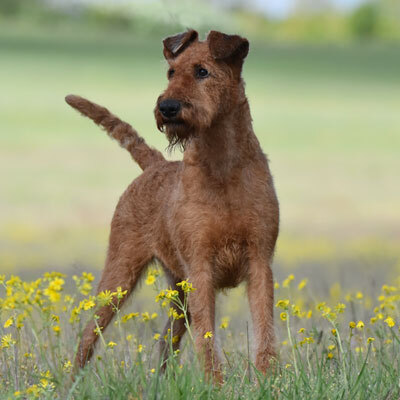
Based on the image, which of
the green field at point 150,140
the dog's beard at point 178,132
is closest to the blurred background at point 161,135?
the green field at point 150,140

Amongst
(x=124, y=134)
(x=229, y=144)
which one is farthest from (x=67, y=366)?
(x=124, y=134)

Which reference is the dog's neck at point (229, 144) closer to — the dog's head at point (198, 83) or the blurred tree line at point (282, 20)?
the dog's head at point (198, 83)

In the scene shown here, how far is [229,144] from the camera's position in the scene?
477 cm

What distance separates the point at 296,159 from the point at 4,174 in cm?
460

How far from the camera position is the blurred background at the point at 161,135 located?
32.0 ft

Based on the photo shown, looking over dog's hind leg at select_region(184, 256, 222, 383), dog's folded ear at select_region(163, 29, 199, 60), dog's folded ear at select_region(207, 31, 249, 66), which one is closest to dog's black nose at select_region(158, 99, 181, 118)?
dog's folded ear at select_region(207, 31, 249, 66)

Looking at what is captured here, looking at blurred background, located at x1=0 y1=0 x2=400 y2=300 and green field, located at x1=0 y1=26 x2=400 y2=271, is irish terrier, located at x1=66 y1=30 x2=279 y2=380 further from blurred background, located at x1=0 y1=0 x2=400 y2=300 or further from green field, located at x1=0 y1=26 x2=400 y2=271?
green field, located at x1=0 y1=26 x2=400 y2=271

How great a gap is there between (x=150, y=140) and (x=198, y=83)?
436 inches

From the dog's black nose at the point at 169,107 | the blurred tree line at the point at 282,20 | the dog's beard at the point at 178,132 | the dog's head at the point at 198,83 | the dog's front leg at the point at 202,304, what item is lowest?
the dog's front leg at the point at 202,304

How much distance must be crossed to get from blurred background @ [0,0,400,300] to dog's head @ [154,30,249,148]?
553mm

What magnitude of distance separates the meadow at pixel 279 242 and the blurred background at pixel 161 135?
0.04m

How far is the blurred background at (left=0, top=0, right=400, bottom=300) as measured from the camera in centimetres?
976

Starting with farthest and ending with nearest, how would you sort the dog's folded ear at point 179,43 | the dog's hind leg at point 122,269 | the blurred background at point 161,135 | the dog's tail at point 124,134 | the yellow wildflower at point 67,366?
1. the blurred background at point 161,135
2. the dog's tail at point 124,134
3. the dog's hind leg at point 122,269
4. the dog's folded ear at point 179,43
5. the yellow wildflower at point 67,366

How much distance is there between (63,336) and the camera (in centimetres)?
565
